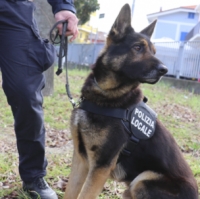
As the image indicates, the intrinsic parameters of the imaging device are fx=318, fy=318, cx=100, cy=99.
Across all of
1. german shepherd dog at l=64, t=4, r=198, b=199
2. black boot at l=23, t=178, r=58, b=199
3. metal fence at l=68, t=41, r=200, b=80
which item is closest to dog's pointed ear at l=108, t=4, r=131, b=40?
german shepherd dog at l=64, t=4, r=198, b=199

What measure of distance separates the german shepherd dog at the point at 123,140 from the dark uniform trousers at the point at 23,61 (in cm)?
41

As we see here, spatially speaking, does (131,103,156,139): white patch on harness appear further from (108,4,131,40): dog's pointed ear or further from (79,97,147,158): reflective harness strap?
(108,4,131,40): dog's pointed ear

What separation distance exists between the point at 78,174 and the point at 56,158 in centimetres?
121

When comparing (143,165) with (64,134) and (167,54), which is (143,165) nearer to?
(64,134)

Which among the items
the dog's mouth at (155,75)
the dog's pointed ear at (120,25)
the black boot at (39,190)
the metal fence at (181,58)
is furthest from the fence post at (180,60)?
the black boot at (39,190)

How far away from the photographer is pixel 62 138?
528 centimetres

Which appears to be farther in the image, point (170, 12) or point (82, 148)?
point (170, 12)

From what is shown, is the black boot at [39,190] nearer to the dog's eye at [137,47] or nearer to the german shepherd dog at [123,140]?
the german shepherd dog at [123,140]

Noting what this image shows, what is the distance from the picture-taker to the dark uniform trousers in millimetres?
2721

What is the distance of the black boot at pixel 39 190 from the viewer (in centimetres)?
312

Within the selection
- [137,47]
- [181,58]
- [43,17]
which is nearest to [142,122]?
[137,47]

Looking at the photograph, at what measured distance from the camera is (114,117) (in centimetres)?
280

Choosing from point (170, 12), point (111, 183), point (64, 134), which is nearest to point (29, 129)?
point (111, 183)

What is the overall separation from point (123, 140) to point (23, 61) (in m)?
1.10
